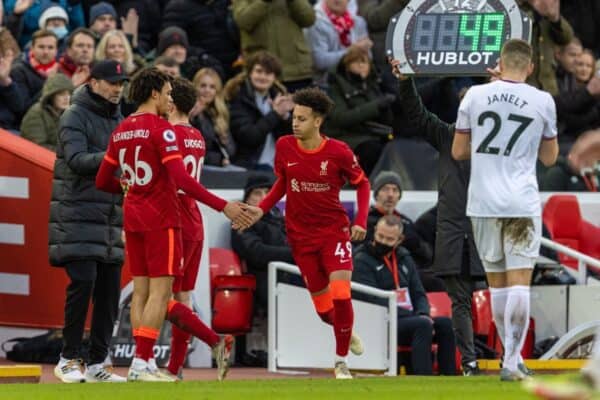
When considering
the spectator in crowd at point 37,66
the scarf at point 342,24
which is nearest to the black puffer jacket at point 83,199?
the spectator in crowd at point 37,66

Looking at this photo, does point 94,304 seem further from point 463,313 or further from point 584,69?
point 584,69

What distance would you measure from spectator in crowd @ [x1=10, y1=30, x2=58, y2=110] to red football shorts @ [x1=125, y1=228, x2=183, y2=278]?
5.92 meters

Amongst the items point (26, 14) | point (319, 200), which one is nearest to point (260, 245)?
point (319, 200)

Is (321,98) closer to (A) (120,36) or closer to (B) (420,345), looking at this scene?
(B) (420,345)

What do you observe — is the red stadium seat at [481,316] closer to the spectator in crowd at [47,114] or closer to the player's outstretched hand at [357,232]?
the player's outstretched hand at [357,232]

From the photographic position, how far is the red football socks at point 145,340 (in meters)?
12.4

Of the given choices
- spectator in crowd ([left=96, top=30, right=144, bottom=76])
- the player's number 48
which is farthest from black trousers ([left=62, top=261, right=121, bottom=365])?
spectator in crowd ([left=96, top=30, right=144, bottom=76])

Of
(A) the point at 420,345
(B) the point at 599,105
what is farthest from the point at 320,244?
(B) the point at 599,105

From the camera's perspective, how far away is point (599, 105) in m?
21.1

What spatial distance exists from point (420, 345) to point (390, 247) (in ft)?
3.14

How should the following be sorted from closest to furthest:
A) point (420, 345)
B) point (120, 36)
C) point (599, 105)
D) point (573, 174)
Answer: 1. point (420, 345)
2. point (120, 36)
3. point (573, 174)
4. point (599, 105)

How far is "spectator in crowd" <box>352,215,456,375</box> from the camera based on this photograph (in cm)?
1550

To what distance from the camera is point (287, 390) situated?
11211 mm

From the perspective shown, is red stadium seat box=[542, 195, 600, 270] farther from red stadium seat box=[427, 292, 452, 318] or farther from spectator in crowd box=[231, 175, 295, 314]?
spectator in crowd box=[231, 175, 295, 314]
